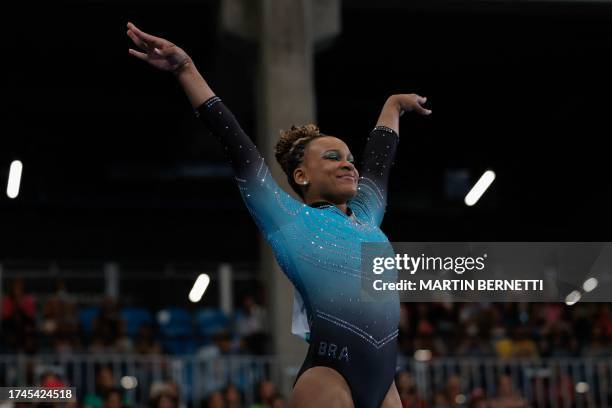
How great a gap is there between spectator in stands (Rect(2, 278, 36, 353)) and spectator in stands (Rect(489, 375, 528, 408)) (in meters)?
5.30

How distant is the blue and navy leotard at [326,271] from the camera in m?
4.53

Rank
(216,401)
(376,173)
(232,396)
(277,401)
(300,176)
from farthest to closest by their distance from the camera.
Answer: (232,396) → (216,401) → (277,401) → (376,173) → (300,176)

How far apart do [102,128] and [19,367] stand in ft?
34.7

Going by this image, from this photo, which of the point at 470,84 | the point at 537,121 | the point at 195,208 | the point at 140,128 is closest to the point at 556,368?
the point at 470,84

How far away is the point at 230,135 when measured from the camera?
15.2ft

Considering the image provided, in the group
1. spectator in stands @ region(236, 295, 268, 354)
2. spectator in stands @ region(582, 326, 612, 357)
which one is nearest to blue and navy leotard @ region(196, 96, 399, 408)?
spectator in stands @ region(236, 295, 268, 354)

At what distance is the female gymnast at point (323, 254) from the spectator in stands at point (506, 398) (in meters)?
6.95

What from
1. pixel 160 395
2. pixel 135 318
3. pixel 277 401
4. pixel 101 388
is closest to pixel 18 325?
pixel 101 388

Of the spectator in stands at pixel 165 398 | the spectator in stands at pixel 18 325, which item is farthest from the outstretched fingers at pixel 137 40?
the spectator in stands at pixel 18 325

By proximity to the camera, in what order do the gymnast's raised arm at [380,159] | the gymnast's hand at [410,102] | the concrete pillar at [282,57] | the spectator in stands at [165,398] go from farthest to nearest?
the concrete pillar at [282,57] → the spectator in stands at [165,398] → the gymnast's hand at [410,102] → the gymnast's raised arm at [380,159]

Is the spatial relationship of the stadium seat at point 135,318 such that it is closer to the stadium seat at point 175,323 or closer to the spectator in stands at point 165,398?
the stadium seat at point 175,323

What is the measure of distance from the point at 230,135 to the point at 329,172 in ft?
1.67

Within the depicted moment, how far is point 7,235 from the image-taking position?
2308cm

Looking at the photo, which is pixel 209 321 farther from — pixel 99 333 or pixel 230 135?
pixel 230 135
